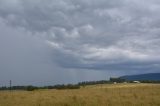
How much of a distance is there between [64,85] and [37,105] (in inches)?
3112

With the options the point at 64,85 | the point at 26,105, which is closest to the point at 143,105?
the point at 26,105

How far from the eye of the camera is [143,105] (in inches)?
1075

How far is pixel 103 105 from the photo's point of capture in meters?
27.8

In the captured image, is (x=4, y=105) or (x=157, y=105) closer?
(x=157, y=105)

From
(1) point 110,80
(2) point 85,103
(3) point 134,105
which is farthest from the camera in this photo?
(1) point 110,80

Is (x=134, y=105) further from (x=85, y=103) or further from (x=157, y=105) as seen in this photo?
(x=85, y=103)

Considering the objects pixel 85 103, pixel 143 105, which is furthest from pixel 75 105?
pixel 143 105

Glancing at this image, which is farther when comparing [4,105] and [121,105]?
[4,105]

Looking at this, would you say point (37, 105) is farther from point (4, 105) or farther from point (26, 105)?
point (4, 105)

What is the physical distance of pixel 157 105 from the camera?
27484mm

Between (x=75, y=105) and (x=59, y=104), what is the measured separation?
1.88 metres

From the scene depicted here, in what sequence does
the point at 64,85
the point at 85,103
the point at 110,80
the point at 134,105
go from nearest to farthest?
the point at 134,105 < the point at 85,103 < the point at 64,85 < the point at 110,80

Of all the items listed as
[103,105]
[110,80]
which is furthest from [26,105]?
[110,80]

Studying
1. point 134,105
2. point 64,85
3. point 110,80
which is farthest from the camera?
point 110,80
